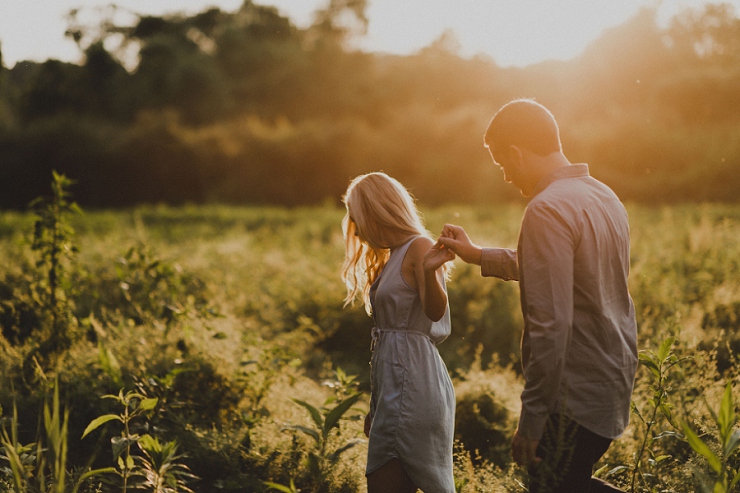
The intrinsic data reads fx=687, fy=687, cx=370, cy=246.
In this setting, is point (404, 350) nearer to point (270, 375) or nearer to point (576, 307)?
point (576, 307)

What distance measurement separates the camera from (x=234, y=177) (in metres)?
32.6

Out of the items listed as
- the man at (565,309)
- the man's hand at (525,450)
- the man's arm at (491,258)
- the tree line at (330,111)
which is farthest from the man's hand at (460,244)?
the tree line at (330,111)

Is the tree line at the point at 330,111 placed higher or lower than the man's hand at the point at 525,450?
higher

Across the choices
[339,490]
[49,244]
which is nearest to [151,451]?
[339,490]

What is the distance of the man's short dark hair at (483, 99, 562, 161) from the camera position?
2.63m

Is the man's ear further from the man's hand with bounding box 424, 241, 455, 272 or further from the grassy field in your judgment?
the grassy field

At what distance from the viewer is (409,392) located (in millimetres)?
3059

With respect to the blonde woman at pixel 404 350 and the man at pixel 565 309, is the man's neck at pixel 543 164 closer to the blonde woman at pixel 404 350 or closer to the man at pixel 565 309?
the man at pixel 565 309

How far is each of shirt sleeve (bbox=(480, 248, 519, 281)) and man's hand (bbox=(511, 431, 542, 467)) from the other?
80cm

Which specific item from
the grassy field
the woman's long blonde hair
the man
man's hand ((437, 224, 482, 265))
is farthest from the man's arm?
the grassy field

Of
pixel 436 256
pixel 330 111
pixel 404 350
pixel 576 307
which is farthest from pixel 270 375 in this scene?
pixel 330 111

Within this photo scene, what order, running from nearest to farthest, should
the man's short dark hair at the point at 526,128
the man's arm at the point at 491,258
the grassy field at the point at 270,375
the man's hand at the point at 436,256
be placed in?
1. the man's short dark hair at the point at 526,128
2. the man's hand at the point at 436,256
3. the man's arm at the point at 491,258
4. the grassy field at the point at 270,375

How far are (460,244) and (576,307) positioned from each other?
58 cm

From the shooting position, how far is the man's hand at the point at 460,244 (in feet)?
9.71
